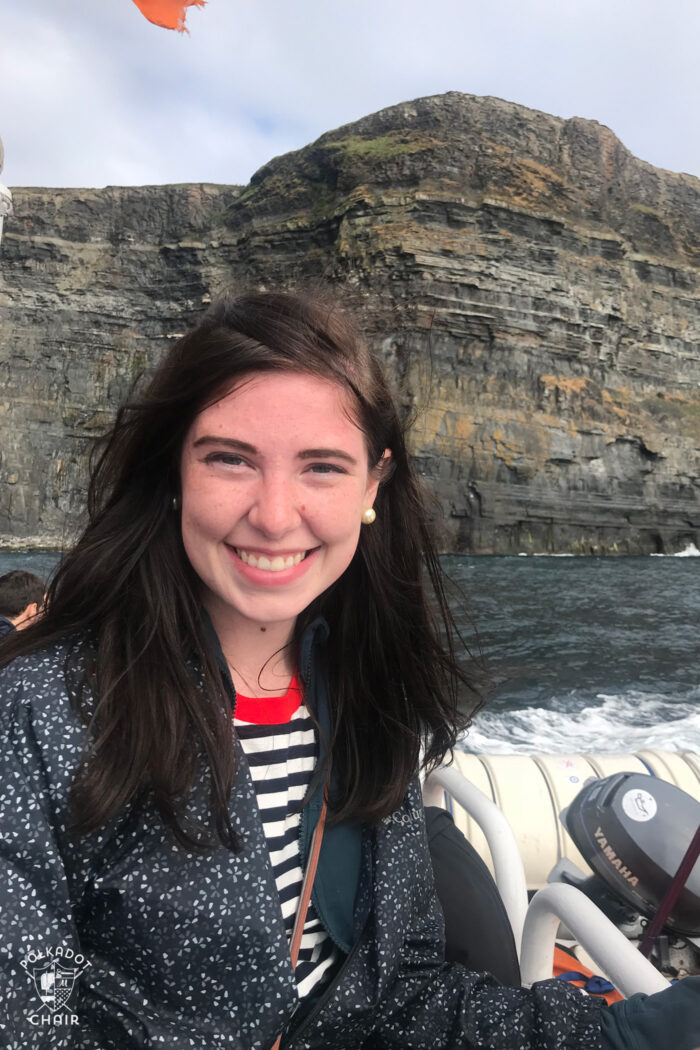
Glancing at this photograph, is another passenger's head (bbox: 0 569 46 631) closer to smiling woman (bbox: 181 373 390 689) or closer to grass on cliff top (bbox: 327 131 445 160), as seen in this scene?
smiling woman (bbox: 181 373 390 689)

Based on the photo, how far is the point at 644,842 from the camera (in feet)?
7.23

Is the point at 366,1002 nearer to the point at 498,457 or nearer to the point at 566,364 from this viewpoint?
the point at 498,457

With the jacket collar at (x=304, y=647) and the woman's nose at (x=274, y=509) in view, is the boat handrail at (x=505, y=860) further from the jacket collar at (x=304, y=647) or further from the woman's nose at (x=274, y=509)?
the woman's nose at (x=274, y=509)

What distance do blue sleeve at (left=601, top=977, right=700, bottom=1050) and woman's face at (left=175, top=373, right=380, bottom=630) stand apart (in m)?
0.92

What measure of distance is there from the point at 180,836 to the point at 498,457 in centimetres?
3849

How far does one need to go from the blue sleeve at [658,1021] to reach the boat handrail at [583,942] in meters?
0.12

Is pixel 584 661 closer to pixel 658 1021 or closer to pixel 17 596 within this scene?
pixel 17 596

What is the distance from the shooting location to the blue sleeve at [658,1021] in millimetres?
1122

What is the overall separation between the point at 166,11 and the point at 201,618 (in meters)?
1.34

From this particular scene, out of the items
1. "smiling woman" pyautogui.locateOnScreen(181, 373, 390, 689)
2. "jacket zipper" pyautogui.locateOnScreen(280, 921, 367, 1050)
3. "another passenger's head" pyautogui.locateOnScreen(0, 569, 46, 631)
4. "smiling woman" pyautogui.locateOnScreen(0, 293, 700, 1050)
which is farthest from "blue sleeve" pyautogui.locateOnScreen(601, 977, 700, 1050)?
"another passenger's head" pyautogui.locateOnScreen(0, 569, 46, 631)

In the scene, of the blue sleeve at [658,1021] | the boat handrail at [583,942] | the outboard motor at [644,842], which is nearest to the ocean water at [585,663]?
the outboard motor at [644,842]

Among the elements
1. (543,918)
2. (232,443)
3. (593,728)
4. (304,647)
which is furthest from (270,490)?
(593,728)

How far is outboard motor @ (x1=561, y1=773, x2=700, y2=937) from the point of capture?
2.17 metres

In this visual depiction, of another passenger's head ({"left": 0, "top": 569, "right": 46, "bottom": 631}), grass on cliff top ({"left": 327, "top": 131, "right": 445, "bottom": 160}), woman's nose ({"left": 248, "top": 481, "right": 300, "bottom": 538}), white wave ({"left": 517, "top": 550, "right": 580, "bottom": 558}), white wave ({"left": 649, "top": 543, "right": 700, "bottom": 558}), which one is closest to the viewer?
woman's nose ({"left": 248, "top": 481, "right": 300, "bottom": 538})
